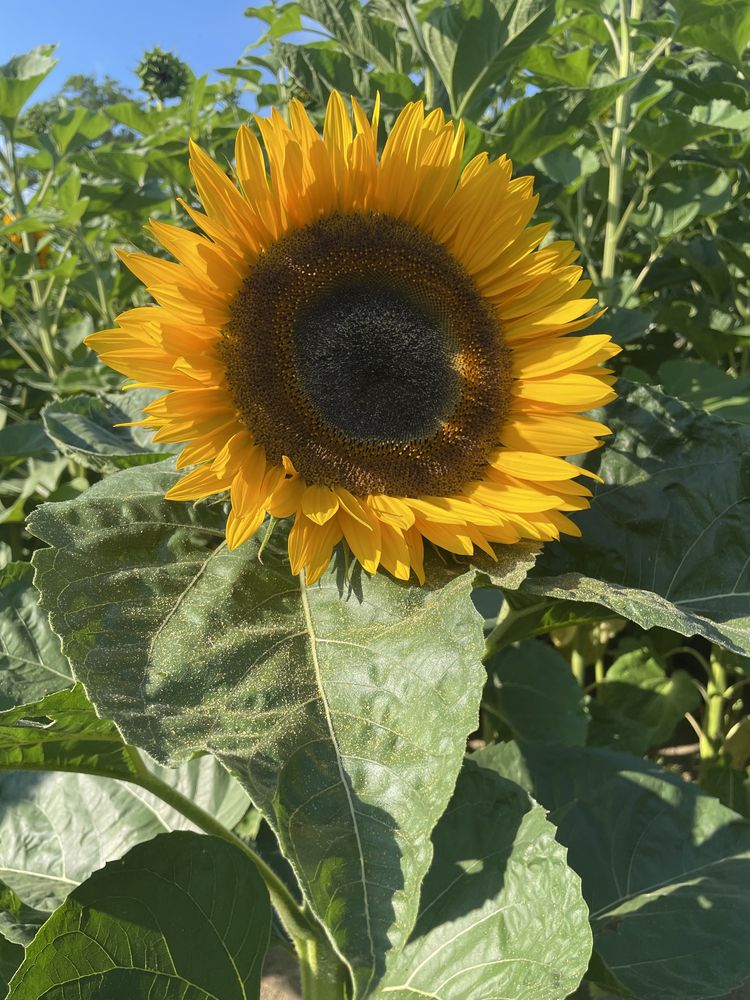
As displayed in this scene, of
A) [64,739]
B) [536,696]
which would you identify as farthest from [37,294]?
[64,739]

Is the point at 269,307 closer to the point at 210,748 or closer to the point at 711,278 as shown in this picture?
the point at 210,748

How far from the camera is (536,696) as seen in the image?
1.81 meters

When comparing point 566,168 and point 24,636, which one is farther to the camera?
point 566,168

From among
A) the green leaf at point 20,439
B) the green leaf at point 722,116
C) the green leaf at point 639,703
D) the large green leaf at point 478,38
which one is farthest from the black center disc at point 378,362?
the green leaf at point 639,703

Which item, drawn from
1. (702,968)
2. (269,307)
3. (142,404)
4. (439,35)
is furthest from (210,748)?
(439,35)

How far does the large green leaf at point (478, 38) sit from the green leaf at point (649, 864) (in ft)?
3.35

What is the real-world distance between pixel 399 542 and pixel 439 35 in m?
0.83

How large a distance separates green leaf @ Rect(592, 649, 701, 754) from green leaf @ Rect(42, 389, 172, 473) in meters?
1.34

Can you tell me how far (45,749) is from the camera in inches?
33.6

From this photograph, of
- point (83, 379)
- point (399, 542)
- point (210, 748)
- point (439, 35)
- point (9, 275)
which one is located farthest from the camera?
point (9, 275)

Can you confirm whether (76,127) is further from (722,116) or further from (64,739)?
(64,739)

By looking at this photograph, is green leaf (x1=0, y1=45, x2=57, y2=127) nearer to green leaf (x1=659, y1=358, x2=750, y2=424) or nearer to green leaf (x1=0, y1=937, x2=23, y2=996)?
green leaf (x1=659, y1=358, x2=750, y2=424)

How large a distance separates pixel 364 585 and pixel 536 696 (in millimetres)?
1109

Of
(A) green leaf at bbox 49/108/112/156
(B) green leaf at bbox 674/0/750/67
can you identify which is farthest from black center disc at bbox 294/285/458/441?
(A) green leaf at bbox 49/108/112/156
